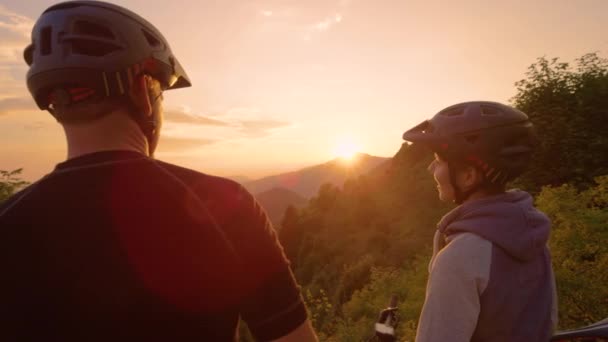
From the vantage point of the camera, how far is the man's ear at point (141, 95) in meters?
1.96

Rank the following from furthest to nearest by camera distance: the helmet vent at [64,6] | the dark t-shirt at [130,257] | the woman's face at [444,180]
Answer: the woman's face at [444,180], the helmet vent at [64,6], the dark t-shirt at [130,257]

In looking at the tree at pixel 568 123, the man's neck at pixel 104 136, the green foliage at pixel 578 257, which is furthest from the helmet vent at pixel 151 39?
the tree at pixel 568 123

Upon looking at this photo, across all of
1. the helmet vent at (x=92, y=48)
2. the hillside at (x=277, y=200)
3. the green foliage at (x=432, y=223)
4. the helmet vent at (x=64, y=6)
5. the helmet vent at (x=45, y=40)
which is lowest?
the hillside at (x=277, y=200)

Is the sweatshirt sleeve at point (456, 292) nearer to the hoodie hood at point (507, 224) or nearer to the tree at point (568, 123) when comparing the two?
the hoodie hood at point (507, 224)

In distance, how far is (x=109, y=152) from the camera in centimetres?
166

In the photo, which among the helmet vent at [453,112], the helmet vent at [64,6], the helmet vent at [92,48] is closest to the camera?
the helmet vent at [92,48]

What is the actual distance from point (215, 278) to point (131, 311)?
32 cm

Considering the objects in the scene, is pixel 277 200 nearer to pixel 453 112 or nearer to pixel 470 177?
pixel 453 112

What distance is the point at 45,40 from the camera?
6.95 feet

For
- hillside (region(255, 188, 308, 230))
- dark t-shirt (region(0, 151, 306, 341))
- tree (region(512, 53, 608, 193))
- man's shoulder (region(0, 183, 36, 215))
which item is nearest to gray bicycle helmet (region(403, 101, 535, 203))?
dark t-shirt (region(0, 151, 306, 341))

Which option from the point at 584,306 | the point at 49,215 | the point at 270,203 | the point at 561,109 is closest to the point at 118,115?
the point at 49,215

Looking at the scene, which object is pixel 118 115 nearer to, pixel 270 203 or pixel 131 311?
pixel 131 311

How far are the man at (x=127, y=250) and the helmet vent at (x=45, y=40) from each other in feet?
1.14

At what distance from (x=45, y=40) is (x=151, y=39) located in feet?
1.77
